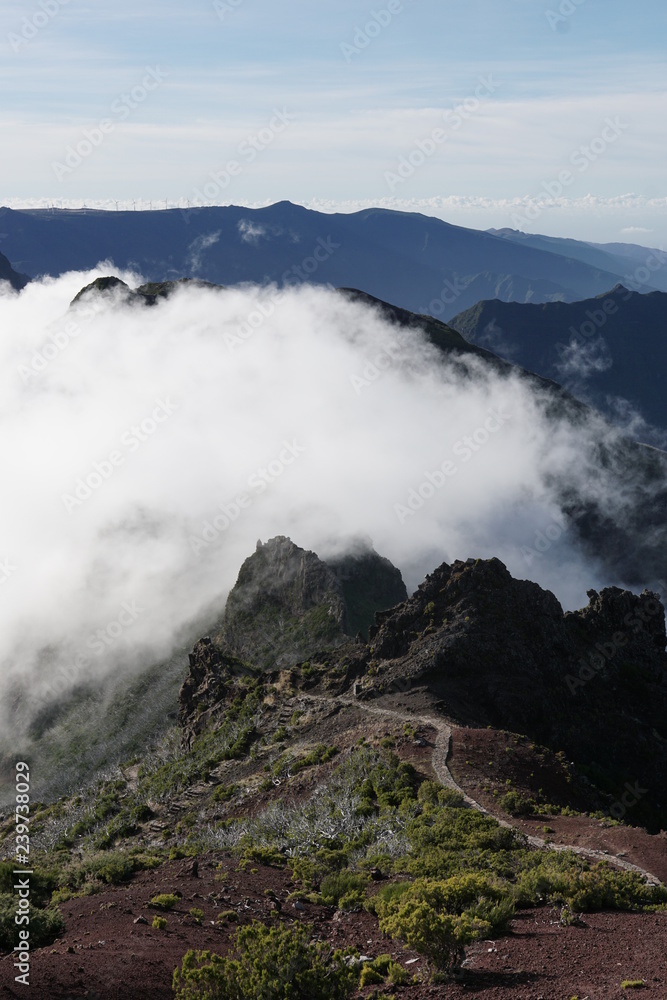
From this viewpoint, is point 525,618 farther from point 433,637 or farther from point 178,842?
point 178,842

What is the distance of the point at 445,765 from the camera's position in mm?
47469

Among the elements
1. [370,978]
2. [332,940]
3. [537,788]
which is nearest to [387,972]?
[370,978]

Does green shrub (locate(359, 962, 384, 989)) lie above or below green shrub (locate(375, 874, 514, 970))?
below

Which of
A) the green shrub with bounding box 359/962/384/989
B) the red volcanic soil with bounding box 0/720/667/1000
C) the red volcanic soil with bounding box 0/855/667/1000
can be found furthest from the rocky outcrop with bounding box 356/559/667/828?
the green shrub with bounding box 359/962/384/989

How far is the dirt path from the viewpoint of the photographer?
33438 mm

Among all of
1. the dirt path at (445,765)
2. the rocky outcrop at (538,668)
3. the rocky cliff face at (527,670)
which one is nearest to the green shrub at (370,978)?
the dirt path at (445,765)

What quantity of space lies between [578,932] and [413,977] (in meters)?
5.26

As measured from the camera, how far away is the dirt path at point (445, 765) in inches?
1316

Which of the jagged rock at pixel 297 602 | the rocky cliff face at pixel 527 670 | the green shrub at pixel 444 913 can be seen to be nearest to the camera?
the green shrub at pixel 444 913

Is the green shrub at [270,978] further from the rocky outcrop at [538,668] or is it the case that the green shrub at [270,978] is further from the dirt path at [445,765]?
the rocky outcrop at [538,668]

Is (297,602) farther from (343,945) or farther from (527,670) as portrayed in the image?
(343,945)

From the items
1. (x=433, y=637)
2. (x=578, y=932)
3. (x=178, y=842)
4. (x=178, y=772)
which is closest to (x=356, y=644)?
(x=433, y=637)

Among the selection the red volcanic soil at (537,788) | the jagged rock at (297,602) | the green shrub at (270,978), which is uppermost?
the jagged rock at (297,602)

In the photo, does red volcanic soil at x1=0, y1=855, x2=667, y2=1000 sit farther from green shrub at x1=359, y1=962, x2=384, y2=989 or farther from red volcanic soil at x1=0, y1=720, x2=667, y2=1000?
green shrub at x1=359, y1=962, x2=384, y2=989
